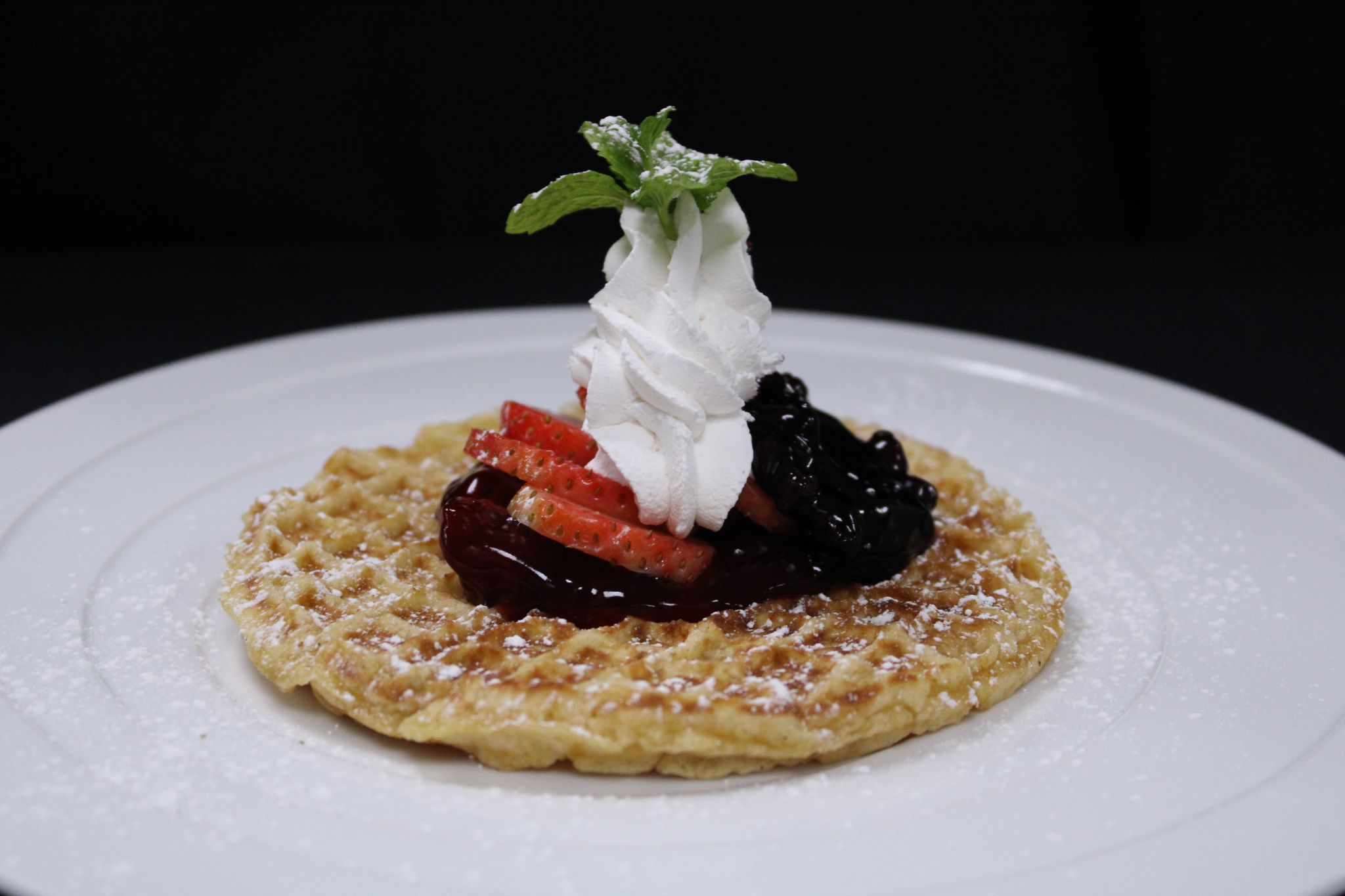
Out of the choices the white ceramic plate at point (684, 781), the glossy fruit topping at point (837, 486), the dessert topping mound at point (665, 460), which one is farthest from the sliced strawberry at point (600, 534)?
the white ceramic plate at point (684, 781)

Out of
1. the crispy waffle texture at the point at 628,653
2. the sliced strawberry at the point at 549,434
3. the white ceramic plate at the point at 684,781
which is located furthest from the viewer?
the sliced strawberry at the point at 549,434

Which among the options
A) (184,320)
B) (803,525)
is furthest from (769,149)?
(803,525)

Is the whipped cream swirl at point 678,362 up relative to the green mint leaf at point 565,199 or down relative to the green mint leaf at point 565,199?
down

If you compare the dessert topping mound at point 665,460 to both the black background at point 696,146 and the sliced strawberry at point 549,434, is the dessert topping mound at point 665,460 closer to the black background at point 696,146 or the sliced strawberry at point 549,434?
the sliced strawberry at point 549,434

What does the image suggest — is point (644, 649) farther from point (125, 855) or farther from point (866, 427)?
point (866, 427)

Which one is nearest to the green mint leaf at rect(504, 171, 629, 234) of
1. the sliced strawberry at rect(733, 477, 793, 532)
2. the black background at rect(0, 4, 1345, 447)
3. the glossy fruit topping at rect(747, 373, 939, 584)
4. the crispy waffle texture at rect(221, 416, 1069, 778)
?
the glossy fruit topping at rect(747, 373, 939, 584)

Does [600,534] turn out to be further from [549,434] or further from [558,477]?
[549,434]
